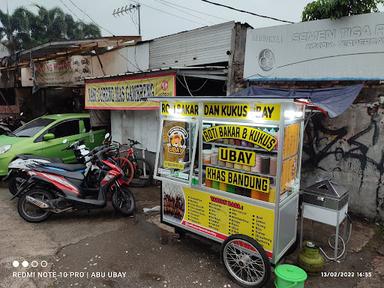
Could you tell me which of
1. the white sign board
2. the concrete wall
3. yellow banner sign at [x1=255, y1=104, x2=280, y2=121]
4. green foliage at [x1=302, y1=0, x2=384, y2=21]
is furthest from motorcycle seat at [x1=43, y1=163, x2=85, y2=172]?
green foliage at [x1=302, y1=0, x2=384, y2=21]

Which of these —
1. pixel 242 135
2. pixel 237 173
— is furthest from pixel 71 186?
pixel 242 135

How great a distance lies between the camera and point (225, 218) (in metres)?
4.22

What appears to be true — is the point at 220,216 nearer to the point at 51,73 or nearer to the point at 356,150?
the point at 356,150

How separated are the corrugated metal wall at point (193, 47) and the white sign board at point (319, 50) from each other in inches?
24.7

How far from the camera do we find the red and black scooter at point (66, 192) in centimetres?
559

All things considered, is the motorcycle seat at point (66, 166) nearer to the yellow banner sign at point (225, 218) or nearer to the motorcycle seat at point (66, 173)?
the motorcycle seat at point (66, 173)

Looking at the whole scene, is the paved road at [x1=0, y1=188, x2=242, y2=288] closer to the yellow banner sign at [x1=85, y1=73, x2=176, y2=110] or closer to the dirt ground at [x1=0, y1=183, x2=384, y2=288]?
the dirt ground at [x1=0, y1=183, x2=384, y2=288]

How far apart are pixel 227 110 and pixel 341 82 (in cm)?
297

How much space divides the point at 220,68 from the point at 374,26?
3156 millimetres

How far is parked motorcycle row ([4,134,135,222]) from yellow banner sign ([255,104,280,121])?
323 cm

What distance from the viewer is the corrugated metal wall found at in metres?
7.27

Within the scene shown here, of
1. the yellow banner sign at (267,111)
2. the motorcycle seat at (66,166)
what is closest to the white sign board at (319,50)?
the yellow banner sign at (267,111)

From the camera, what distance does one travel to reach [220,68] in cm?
716

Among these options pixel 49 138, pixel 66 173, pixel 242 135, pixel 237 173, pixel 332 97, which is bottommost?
pixel 66 173
